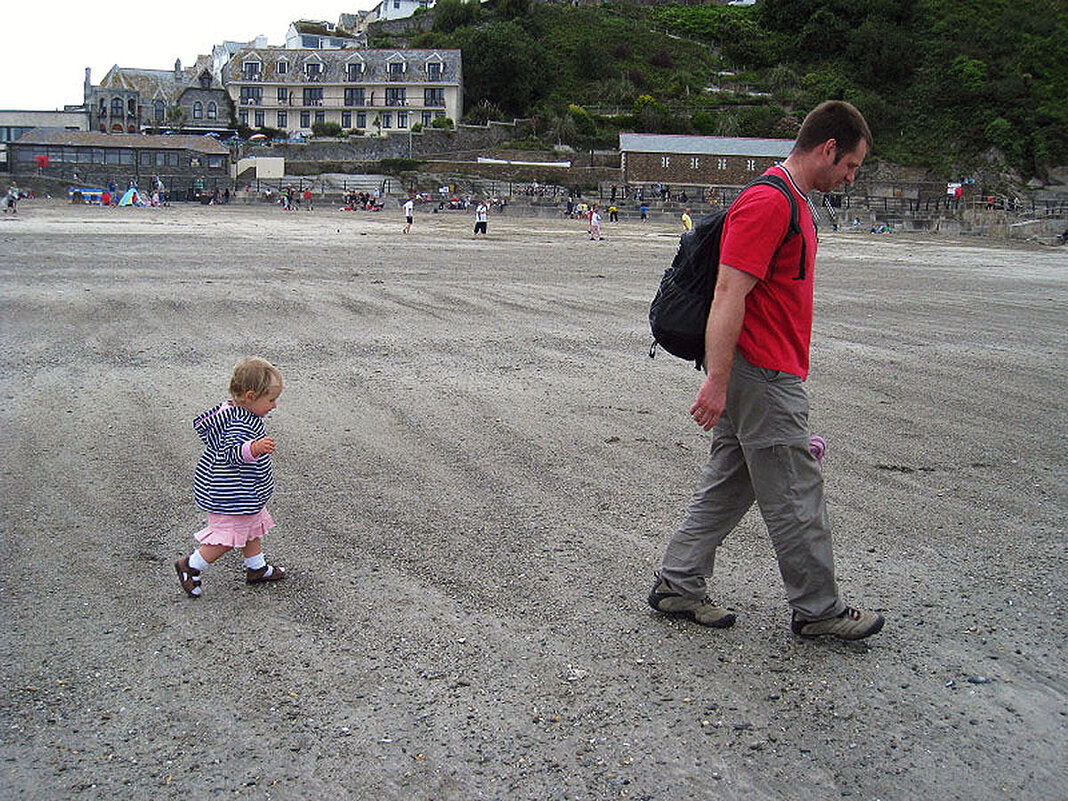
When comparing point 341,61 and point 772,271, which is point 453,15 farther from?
point 772,271

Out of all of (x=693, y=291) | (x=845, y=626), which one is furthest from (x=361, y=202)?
(x=845, y=626)

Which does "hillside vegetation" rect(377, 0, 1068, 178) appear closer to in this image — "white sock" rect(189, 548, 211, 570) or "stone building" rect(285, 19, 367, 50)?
"stone building" rect(285, 19, 367, 50)

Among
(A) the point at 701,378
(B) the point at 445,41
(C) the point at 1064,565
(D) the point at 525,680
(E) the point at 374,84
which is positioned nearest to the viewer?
(D) the point at 525,680

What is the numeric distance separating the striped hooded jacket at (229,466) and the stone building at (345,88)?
92727 mm

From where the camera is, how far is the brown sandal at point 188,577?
4176 millimetres

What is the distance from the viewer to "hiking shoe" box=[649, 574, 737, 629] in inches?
159

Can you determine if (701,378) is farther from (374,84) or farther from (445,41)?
(445,41)

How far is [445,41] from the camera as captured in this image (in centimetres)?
10356

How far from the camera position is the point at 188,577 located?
165 inches

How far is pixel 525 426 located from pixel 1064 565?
3.74 meters

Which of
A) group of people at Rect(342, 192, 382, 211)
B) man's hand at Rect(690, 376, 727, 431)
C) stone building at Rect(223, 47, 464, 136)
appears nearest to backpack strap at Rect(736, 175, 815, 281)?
man's hand at Rect(690, 376, 727, 431)

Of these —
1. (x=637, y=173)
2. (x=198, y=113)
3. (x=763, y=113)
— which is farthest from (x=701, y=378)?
(x=198, y=113)

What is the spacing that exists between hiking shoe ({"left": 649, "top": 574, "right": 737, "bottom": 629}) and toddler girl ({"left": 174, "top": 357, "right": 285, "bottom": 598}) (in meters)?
1.73

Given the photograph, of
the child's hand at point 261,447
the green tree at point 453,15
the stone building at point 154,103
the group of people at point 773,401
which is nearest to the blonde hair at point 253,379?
the child's hand at point 261,447
